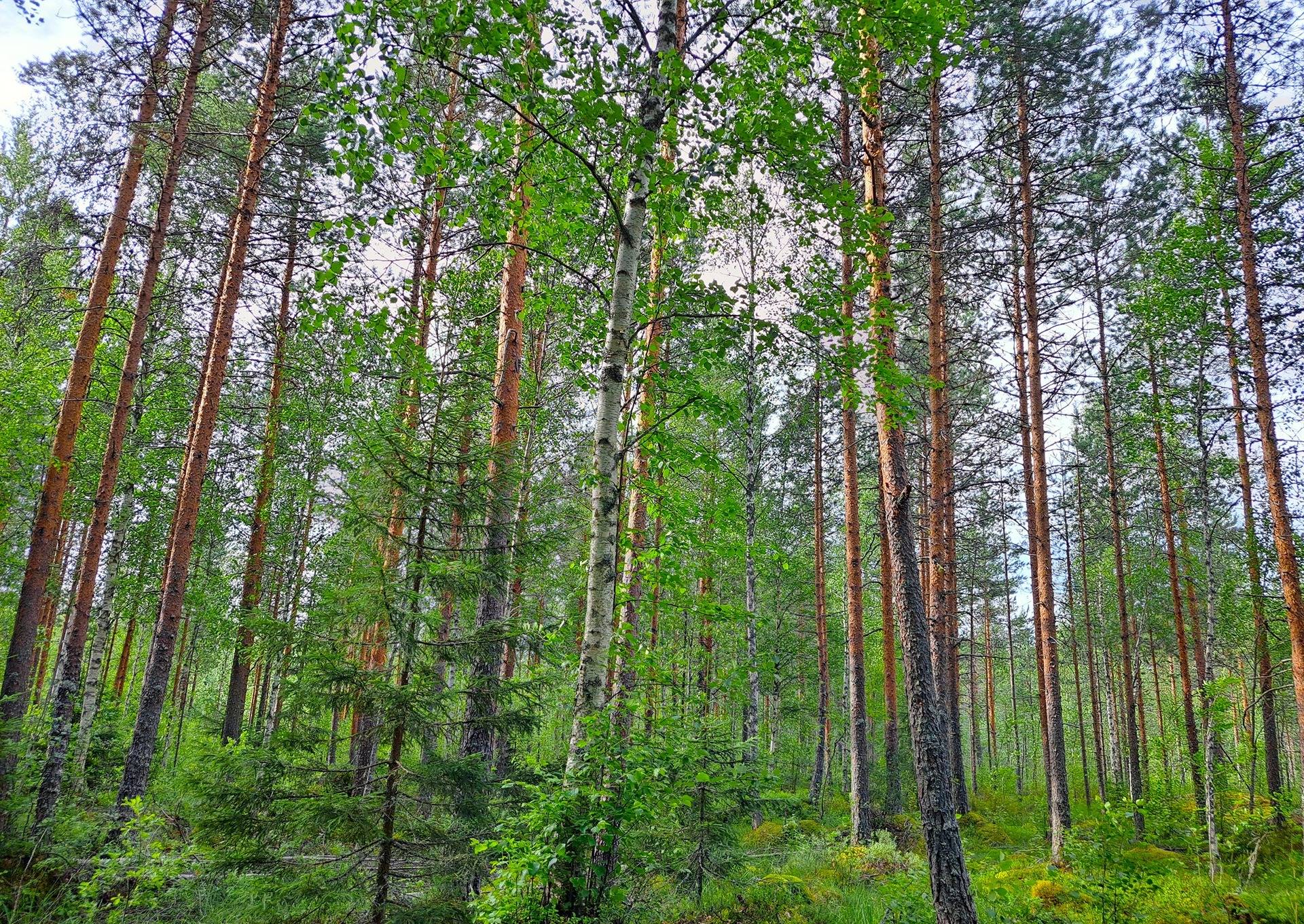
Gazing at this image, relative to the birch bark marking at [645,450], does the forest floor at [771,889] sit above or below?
below

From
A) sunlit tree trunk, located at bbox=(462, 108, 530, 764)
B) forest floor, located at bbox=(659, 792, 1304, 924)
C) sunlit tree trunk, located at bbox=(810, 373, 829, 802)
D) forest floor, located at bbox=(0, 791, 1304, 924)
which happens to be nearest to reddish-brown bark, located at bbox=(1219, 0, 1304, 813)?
forest floor, located at bbox=(659, 792, 1304, 924)

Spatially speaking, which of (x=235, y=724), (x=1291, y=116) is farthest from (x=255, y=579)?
(x=1291, y=116)

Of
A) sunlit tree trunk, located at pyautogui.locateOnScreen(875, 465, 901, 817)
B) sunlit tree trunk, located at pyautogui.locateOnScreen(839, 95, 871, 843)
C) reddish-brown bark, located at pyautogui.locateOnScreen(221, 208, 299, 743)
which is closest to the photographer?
sunlit tree trunk, located at pyautogui.locateOnScreen(839, 95, 871, 843)

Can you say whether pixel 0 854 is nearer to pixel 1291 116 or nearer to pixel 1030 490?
pixel 1030 490

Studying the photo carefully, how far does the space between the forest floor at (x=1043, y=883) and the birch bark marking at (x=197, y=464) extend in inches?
253

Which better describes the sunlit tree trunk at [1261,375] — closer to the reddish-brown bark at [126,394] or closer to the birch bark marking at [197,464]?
the birch bark marking at [197,464]

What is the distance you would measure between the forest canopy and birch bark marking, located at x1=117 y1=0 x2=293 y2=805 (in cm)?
7

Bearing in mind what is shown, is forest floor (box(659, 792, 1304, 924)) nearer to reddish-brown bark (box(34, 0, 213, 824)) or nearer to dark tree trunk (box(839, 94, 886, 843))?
dark tree trunk (box(839, 94, 886, 843))

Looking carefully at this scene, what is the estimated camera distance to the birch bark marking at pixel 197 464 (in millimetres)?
7352

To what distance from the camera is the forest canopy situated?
454cm

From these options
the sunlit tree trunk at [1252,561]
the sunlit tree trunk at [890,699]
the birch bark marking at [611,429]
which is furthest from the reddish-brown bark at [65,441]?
the sunlit tree trunk at [1252,561]

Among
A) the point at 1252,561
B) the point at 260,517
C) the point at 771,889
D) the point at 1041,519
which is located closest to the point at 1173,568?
the point at 1252,561

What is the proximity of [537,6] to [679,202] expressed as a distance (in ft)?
5.64

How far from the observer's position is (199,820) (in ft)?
14.9
